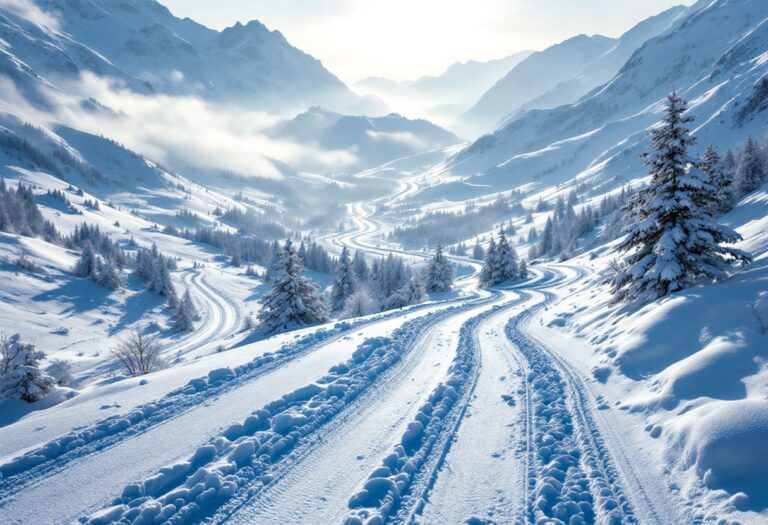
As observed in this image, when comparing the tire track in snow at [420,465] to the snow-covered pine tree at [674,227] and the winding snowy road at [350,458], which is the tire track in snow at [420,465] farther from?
the snow-covered pine tree at [674,227]

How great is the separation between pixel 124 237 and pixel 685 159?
157 m

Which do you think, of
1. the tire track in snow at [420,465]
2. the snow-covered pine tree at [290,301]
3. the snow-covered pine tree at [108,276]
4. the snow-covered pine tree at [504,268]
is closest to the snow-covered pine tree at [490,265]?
the snow-covered pine tree at [504,268]

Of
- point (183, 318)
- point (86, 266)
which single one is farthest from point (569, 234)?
point (86, 266)

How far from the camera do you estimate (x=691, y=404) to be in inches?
289

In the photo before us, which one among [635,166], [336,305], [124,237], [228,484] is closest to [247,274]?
[124,237]

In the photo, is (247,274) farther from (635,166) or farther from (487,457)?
(635,166)

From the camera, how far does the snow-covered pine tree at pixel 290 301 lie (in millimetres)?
28875

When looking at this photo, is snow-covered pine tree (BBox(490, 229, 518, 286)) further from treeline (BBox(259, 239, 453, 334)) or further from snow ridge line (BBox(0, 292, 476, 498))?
snow ridge line (BBox(0, 292, 476, 498))

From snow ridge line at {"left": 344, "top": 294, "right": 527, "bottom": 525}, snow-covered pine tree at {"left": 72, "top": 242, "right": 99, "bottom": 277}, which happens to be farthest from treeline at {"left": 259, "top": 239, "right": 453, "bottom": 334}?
snow-covered pine tree at {"left": 72, "top": 242, "right": 99, "bottom": 277}

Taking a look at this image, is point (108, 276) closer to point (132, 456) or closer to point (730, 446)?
point (132, 456)

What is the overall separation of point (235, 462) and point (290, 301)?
23048mm

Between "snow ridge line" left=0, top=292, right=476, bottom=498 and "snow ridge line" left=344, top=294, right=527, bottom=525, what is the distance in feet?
16.0

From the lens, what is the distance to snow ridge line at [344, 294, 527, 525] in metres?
5.61

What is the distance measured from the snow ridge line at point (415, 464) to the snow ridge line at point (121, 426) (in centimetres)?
486
